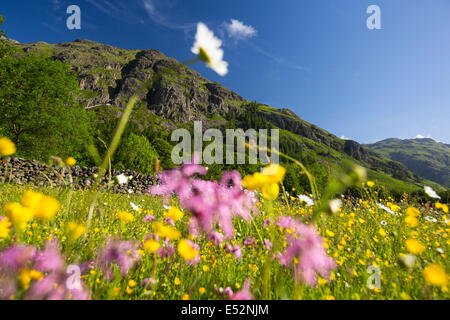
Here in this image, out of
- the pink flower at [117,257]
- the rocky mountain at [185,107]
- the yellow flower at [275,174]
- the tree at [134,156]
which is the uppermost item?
the rocky mountain at [185,107]

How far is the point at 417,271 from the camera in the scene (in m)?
2.22

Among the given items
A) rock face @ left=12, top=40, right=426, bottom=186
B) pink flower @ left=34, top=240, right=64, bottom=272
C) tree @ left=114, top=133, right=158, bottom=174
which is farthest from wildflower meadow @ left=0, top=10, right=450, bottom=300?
rock face @ left=12, top=40, right=426, bottom=186

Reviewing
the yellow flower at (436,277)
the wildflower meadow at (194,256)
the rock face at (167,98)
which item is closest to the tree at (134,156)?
the wildflower meadow at (194,256)

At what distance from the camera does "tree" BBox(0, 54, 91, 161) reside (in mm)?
18953

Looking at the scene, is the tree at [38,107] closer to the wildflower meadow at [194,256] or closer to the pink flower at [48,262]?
the wildflower meadow at [194,256]

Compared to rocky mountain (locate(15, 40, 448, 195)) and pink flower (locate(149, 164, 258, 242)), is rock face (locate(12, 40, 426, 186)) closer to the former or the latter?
rocky mountain (locate(15, 40, 448, 195))

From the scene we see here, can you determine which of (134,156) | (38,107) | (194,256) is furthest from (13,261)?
(134,156)

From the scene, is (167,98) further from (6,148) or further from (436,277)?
(436,277)

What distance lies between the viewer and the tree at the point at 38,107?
18953 mm

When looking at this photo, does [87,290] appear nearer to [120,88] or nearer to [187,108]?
[187,108]
